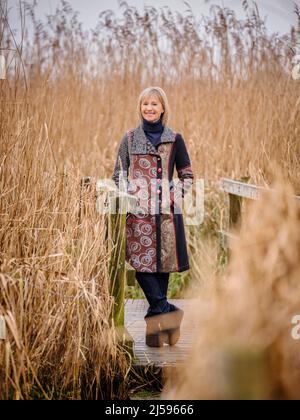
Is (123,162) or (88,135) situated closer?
(123,162)

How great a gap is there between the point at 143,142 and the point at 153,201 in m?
0.29

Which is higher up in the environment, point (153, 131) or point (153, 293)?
point (153, 131)

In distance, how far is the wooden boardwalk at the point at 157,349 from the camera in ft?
12.0

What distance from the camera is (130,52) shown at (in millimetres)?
6988

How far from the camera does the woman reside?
12.8ft

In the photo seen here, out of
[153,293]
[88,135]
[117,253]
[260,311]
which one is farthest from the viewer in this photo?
[88,135]

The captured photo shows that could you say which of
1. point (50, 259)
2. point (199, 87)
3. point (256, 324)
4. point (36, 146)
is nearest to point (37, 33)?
point (199, 87)

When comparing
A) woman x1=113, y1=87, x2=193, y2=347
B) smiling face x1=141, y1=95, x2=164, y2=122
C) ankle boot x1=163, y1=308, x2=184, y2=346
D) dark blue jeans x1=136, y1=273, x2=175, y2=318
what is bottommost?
ankle boot x1=163, y1=308, x2=184, y2=346

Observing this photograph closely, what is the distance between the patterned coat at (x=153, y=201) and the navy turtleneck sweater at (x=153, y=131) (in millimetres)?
21

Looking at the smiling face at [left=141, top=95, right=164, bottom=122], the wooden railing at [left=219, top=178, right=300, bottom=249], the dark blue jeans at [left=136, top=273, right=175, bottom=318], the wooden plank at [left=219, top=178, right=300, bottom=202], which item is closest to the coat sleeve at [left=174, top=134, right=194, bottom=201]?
the smiling face at [left=141, top=95, right=164, bottom=122]

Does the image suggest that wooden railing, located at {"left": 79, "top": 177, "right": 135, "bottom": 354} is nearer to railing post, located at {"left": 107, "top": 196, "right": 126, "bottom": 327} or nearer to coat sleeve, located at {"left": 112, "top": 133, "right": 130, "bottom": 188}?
railing post, located at {"left": 107, "top": 196, "right": 126, "bottom": 327}

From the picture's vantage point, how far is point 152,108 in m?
3.97

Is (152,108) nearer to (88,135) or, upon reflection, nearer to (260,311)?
(260,311)

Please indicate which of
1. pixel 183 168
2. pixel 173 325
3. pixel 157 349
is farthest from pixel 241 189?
pixel 157 349
